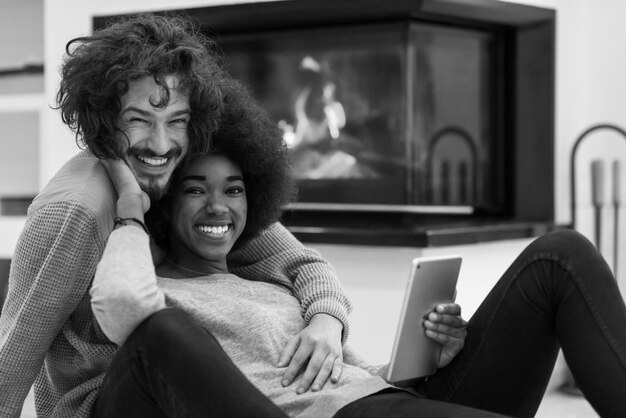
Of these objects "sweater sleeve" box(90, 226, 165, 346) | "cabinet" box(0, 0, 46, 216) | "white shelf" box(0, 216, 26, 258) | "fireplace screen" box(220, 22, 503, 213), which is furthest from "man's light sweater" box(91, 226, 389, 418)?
"cabinet" box(0, 0, 46, 216)

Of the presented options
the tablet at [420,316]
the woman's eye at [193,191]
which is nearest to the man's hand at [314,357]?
the tablet at [420,316]

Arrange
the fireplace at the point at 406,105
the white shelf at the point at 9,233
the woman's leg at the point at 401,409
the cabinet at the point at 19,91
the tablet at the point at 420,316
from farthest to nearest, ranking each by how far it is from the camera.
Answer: the cabinet at the point at 19,91, the white shelf at the point at 9,233, the fireplace at the point at 406,105, the tablet at the point at 420,316, the woman's leg at the point at 401,409

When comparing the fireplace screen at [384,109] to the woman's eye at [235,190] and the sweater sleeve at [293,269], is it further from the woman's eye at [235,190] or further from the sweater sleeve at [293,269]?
the woman's eye at [235,190]

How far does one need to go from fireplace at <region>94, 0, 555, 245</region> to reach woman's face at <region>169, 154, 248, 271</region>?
1.24m

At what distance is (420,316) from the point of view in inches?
66.4

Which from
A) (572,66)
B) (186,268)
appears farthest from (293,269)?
(572,66)

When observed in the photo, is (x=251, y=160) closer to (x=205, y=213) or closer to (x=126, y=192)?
(x=205, y=213)

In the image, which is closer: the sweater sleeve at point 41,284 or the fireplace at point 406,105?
the sweater sleeve at point 41,284

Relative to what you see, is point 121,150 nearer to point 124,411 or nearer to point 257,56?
point 124,411

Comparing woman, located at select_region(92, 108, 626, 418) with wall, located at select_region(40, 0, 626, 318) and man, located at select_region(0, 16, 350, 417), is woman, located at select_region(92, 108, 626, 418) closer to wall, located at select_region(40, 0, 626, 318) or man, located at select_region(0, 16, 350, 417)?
man, located at select_region(0, 16, 350, 417)

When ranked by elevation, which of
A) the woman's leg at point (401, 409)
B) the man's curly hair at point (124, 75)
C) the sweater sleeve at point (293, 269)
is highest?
the man's curly hair at point (124, 75)

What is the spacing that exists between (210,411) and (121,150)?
21.1 inches

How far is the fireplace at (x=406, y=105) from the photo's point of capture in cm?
321

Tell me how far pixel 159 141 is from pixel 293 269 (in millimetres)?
416
